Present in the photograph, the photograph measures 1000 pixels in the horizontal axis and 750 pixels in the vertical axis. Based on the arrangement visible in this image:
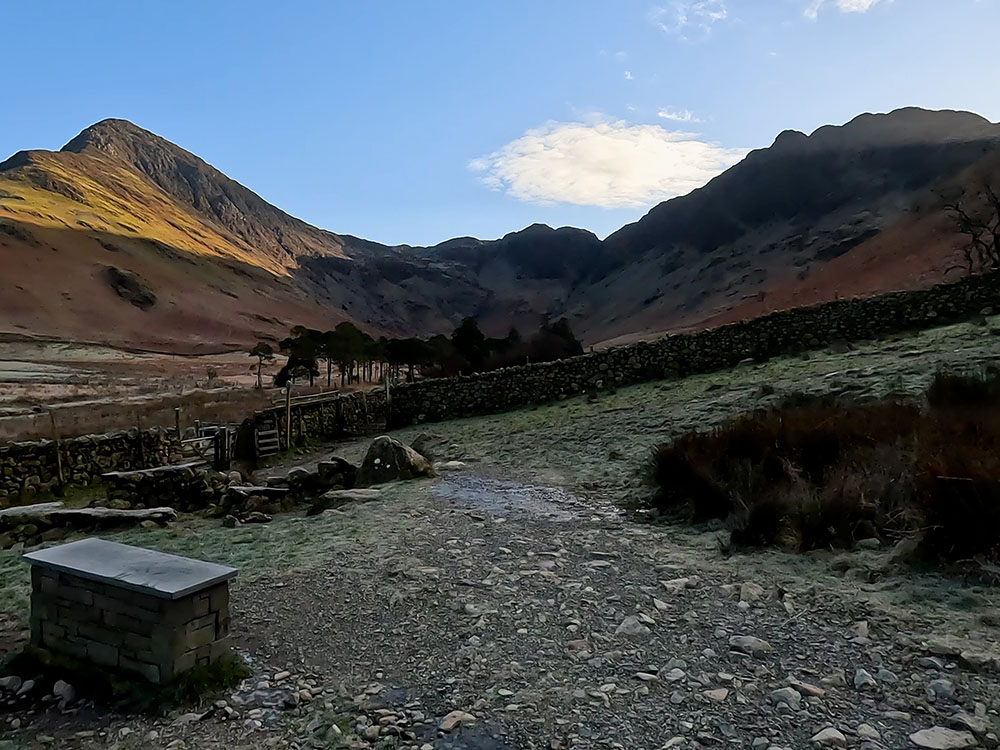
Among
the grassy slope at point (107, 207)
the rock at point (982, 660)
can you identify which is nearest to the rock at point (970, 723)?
the rock at point (982, 660)

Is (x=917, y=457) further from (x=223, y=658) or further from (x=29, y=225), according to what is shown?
(x=29, y=225)

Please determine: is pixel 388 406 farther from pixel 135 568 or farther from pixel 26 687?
pixel 26 687

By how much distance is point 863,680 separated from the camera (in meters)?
3.92

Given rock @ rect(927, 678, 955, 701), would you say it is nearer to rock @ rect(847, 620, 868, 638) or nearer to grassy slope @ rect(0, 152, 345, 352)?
rock @ rect(847, 620, 868, 638)

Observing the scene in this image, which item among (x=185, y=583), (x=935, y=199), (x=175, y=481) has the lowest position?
(x=175, y=481)

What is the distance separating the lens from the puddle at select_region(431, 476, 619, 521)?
8.74 metres

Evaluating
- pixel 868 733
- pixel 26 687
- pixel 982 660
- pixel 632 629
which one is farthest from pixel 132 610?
pixel 982 660

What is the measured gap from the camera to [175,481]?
460 inches

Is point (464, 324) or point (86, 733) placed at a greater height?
point (464, 324)

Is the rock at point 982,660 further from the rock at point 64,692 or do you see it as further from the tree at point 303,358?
the tree at point 303,358

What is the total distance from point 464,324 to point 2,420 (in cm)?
3553

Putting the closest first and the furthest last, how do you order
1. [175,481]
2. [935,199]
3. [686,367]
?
[175,481] → [686,367] → [935,199]

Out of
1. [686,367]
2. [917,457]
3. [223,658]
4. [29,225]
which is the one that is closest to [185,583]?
[223,658]

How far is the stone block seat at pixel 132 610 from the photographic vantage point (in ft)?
13.9
